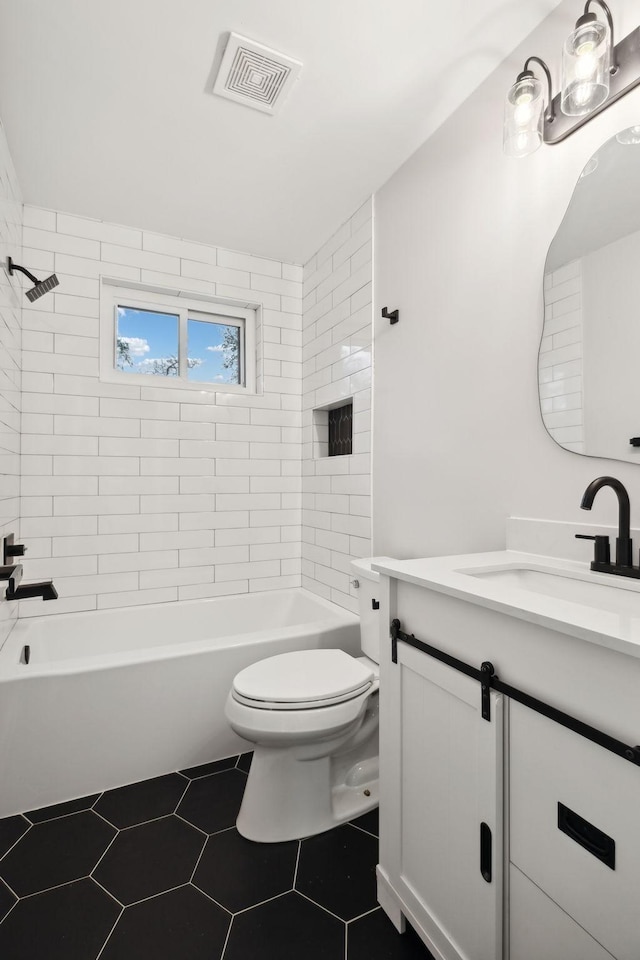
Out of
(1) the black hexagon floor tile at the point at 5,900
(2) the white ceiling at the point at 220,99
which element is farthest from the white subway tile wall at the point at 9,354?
(1) the black hexagon floor tile at the point at 5,900

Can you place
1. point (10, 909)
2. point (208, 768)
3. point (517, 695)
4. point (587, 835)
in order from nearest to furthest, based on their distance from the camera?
1. point (587, 835)
2. point (517, 695)
3. point (10, 909)
4. point (208, 768)

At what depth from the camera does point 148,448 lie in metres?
2.63

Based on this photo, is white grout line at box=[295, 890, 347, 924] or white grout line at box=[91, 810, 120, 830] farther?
white grout line at box=[91, 810, 120, 830]

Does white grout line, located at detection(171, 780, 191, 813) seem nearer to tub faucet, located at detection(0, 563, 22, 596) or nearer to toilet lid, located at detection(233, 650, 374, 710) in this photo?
toilet lid, located at detection(233, 650, 374, 710)

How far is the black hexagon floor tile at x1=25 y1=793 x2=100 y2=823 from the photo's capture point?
5.49ft

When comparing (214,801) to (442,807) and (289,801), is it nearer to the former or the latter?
(289,801)

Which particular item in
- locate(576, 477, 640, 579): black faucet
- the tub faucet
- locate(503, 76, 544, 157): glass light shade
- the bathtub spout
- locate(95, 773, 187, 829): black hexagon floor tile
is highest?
locate(503, 76, 544, 157): glass light shade

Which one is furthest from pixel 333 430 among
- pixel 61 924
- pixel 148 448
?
pixel 61 924

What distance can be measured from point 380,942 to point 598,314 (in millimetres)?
1685

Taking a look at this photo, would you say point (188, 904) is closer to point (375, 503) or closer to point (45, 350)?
point (375, 503)

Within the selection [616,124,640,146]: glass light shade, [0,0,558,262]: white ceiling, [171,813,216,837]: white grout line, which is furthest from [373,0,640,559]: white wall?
[171,813,216,837]: white grout line

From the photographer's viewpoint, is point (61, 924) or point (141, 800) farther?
point (141, 800)

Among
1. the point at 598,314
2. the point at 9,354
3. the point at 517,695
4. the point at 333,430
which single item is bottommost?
the point at 517,695

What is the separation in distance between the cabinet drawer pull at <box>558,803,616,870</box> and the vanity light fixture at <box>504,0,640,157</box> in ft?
5.10
